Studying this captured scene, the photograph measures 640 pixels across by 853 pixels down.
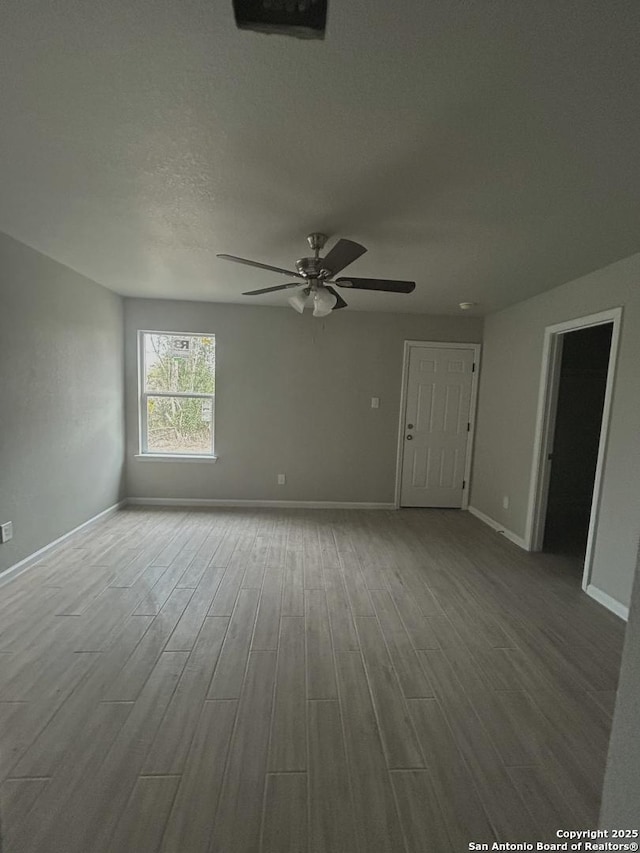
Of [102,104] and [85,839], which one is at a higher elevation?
[102,104]

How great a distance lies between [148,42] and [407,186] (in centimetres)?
117

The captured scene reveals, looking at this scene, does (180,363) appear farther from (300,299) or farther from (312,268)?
(312,268)

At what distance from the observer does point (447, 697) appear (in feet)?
5.48

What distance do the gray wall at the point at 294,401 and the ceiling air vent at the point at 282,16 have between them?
3.40 m

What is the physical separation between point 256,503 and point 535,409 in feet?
10.8

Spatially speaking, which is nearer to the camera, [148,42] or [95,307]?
[148,42]

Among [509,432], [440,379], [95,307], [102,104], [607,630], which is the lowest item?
[607,630]

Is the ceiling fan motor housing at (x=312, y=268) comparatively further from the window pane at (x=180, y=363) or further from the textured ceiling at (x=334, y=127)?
the window pane at (x=180, y=363)

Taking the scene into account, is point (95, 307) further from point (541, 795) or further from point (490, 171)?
point (541, 795)

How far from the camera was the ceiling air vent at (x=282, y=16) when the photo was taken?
0.94 meters

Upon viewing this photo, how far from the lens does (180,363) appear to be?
440cm

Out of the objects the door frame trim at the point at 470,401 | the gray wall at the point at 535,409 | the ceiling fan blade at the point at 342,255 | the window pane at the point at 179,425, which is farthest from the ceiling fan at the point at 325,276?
the window pane at the point at 179,425

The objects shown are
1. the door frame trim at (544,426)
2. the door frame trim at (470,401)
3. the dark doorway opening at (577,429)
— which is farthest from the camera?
the dark doorway opening at (577,429)

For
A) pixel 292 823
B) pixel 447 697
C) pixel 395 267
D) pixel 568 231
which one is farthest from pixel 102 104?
pixel 447 697
